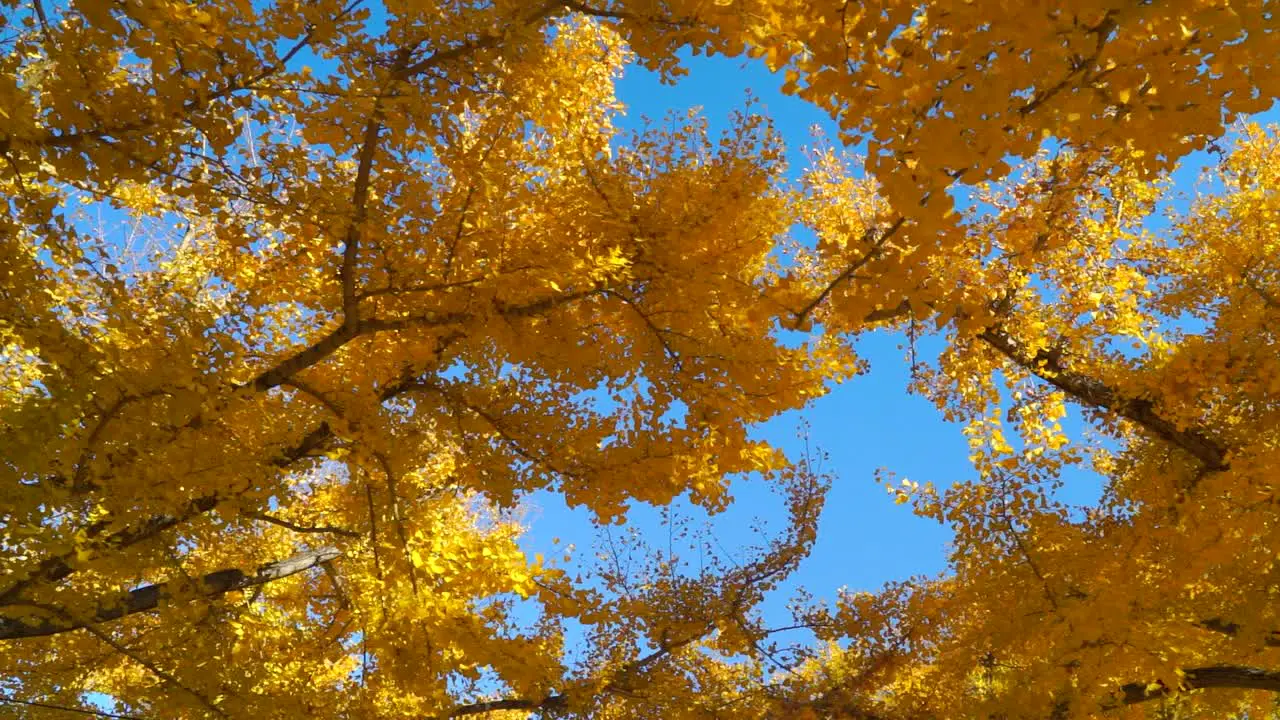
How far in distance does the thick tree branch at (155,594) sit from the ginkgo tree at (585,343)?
0.17 feet

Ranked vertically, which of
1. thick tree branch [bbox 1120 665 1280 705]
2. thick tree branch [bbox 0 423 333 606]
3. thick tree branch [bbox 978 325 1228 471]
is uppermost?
thick tree branch [bbox 978 325 1228 471]

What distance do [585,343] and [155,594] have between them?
3.24 m

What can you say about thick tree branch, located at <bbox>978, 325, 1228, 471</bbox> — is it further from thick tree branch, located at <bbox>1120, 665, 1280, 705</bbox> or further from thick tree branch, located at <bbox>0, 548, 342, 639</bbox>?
thick tree branch, located at <bbox>0, 548, 342, 639</bbox>

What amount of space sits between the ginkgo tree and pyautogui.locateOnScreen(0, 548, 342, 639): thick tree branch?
52mm

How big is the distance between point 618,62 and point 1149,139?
5.64 metres

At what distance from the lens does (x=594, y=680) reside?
6.08m

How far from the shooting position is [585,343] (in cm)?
532

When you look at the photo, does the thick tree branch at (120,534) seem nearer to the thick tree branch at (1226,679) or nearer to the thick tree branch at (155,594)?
the thick tree branch at (155,594)

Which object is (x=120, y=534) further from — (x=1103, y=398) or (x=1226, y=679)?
(x=1103, y=398)

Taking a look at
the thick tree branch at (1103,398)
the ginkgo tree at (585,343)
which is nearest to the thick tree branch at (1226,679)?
the ginkgo tree at (585,343)

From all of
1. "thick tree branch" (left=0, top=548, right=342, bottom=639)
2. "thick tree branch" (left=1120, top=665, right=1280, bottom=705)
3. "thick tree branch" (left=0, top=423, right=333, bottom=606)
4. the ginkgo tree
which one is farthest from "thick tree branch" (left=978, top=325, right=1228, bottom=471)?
"thick tree branch" (left=0, top=548, right=342, bottom=639)

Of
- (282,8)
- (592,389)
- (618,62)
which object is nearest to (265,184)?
(282,8)

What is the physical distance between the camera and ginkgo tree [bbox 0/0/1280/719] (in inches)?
88.4

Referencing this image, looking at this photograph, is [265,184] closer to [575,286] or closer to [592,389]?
[575,286]
